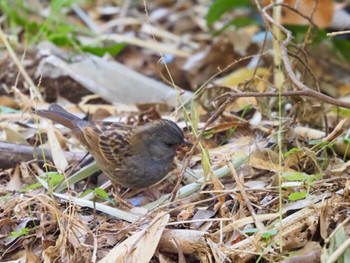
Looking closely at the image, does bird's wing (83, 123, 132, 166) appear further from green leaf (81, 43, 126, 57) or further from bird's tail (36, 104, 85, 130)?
green leaf (81, 43, 126, 57)

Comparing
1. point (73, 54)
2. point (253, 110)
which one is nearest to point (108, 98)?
point (73, 54)

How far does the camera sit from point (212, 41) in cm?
790

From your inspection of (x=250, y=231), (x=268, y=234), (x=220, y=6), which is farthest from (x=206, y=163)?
(x=220, y=6)

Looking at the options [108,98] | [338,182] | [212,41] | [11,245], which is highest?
[338,182]

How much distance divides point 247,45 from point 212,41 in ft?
1.91

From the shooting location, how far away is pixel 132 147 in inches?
168

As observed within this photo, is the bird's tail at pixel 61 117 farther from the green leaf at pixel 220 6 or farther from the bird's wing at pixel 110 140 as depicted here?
the green leaf at pixel 220 6

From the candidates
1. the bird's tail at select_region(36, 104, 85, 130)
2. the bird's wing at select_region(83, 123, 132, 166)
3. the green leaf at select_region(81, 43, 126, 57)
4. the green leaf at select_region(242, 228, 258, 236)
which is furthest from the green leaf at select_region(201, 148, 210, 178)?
the green leaf at select_region(81, 43, 126, 57)

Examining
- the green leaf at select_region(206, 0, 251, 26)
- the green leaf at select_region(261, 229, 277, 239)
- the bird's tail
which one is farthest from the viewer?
the green leaf at select_region(206, 0, 251, 26)

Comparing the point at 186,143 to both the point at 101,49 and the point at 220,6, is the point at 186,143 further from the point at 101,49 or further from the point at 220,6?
the point at 220,6

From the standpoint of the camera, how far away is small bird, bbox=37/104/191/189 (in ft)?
13.5

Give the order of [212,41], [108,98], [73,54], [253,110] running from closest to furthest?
[253,110]
[108,98]
[73,54]
[212,41]

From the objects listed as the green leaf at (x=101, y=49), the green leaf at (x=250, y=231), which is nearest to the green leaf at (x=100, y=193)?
the green leaf at (x=250, y=231)

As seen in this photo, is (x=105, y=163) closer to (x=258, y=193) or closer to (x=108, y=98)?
(x=258, y=193)
